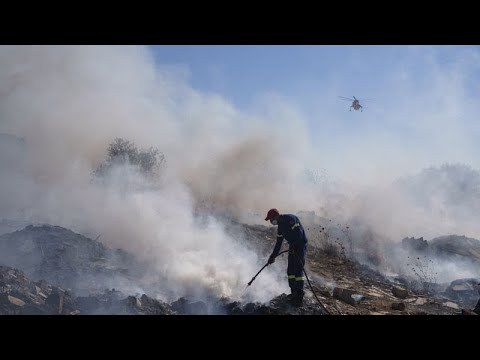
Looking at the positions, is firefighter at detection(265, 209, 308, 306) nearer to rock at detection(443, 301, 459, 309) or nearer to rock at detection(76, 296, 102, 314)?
rock at detection(76, 296, 102, 314)

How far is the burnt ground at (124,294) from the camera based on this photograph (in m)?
6.48

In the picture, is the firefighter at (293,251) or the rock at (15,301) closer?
the rock at (15,301)

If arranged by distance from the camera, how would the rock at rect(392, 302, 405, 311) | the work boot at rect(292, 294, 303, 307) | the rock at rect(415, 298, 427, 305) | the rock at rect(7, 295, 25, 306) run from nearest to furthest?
the rock at rect(7, 295, 25, 306), the work boot at rect(292, 294, 303, 307), the rock at rect(392, 302, 405, 311), the rock at rect(415, 298, 427, 305)

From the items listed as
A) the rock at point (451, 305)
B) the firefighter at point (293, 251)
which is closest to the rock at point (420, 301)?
the rock at point (451, 305)

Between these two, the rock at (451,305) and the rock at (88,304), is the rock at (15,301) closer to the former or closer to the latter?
the rock at (88,304)

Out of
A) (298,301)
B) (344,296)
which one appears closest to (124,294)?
(298,301)

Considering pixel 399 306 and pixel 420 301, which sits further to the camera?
pixel 420 301

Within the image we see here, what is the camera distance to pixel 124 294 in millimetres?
7500

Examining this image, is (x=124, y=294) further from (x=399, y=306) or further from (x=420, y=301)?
(x=420, y=301)

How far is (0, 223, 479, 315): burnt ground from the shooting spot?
648 cm

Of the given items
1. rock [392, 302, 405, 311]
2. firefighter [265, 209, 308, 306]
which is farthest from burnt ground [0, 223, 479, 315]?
firefighter [265, 209, 308, 306]
